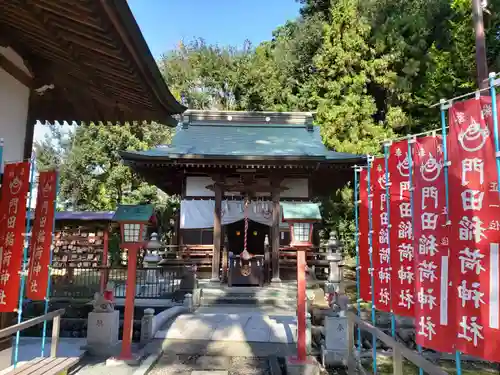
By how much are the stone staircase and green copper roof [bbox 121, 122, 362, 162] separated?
4208 mm

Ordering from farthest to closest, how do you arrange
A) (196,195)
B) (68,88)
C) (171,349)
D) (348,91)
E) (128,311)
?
(348,91) < (196,195) < (171,349) < (128,311) < (68,88)

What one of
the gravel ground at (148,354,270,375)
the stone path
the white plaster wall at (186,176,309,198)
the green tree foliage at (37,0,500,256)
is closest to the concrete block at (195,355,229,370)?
the gravel ground at (148,354,270,375)

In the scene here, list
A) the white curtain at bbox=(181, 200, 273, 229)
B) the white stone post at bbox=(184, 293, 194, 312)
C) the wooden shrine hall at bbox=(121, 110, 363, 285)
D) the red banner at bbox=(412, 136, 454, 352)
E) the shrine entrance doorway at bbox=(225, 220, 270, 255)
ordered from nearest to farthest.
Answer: the red banner at bbox=(412, 136, 454, 352)
the white stone post at bbox=(184, 293, 194, 312)
the wooden shrine hall at bbox=(121, 110, 363, 285)
the white curtain at bbox=(181, 200, 273, 229)
the shrine entrance doorway at bbox=(225, 220, 270, 255)

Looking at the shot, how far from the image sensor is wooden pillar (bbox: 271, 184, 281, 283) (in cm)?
1254

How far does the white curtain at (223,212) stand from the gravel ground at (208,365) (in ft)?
21.7

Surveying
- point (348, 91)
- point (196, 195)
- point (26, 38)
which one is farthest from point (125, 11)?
point (348, 91)

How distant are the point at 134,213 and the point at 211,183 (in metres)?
7.26

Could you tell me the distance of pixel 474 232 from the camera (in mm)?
2932

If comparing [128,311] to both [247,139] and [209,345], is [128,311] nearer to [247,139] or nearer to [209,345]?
[209,345]

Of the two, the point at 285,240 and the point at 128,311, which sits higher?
the point at 285,240

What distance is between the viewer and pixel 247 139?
Result: 16031 millimetres

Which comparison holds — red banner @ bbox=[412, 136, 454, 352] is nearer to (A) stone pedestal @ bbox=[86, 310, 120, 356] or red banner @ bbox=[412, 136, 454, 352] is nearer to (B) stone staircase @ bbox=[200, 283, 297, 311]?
(A) stone pedestal @ bbox=[86, 310, 120, 356]

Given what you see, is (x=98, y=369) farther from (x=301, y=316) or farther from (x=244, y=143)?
(x=244, y=143)

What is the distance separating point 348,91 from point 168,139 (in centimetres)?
1245
